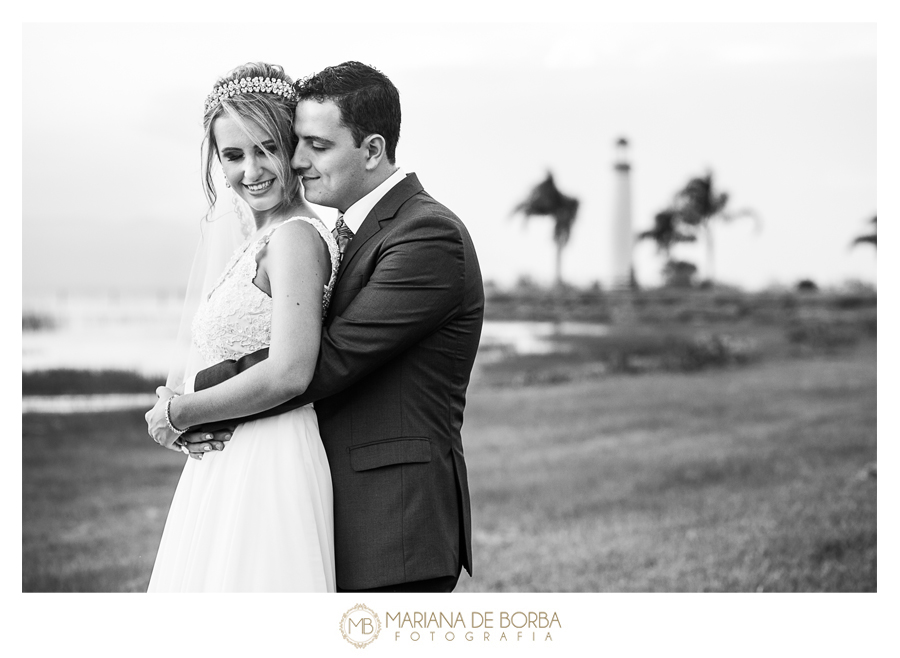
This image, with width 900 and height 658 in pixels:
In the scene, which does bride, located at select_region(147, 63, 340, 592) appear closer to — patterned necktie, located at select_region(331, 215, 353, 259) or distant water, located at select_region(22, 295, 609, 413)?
patterned necktie, located at select_region(331, 215, 353, 259)

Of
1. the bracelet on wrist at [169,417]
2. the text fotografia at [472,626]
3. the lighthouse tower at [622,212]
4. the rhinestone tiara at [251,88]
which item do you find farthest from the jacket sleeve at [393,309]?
the lighthouse tower at [622,212]

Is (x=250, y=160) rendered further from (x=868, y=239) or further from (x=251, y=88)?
(x=868, y=239)

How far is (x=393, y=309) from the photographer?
1.89 metres

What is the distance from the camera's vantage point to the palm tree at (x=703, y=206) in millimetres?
6750

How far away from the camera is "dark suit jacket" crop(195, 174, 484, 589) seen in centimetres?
190

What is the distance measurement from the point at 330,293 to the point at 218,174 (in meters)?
0.56

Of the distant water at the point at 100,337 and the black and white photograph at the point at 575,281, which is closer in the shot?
the black and white photograph at the point at 575,281

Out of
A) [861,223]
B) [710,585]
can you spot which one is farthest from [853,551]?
[861,223]

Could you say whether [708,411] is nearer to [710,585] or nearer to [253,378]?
[710,585]

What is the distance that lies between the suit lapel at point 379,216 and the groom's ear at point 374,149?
8cm

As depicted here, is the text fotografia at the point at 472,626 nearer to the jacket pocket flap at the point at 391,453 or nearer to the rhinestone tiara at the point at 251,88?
the jacket pocket flap at the point at 391,453

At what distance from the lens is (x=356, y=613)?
278 centimetres

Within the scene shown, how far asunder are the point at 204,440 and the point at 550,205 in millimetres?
5186
